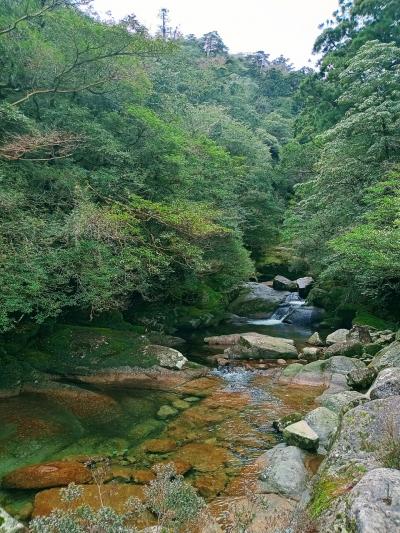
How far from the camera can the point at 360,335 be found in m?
14.4

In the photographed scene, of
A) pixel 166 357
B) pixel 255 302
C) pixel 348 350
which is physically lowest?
pixel 255 302

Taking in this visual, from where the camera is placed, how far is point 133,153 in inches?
594

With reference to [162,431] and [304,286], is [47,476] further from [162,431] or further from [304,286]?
[304,286]

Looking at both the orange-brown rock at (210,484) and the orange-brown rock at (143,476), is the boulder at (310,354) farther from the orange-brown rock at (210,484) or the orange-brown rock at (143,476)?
the orange-brown rock at (143,476)

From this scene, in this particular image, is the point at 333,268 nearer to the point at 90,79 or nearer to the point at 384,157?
the point at 384,157

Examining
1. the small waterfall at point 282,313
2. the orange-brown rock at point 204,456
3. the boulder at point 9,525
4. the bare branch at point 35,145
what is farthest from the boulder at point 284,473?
→ the small waterfall at point 282,313

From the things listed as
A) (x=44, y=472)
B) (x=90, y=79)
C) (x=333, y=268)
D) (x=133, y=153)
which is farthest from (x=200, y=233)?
(x=44, y=472)

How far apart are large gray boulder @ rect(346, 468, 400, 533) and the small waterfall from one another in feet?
55.7

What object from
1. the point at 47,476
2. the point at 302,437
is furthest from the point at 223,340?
the point at 47,476

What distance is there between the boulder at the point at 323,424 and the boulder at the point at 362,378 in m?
1.89

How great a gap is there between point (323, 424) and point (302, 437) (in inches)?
30.1

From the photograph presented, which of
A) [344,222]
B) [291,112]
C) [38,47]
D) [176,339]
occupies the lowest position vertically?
[176,339]

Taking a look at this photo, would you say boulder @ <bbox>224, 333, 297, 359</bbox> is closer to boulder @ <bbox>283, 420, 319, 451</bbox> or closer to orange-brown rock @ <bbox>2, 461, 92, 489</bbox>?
boulder @ <bbox>283, 420, 319, 451</bbox>

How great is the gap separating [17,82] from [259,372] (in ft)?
41.4
